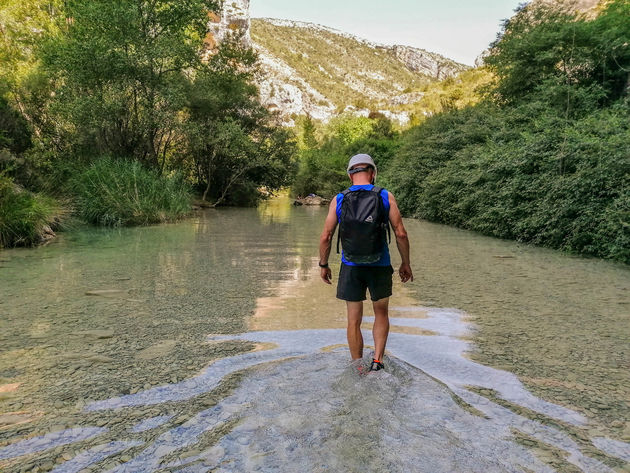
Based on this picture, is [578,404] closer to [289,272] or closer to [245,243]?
[289,272]

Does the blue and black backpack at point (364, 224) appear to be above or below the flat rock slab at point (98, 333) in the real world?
above

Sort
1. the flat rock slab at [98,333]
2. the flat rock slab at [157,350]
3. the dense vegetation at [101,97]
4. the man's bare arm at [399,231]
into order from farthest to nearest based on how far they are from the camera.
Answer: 1. the dense vegetation at [101,97]
2. the flat rock slab at [98,333]
3. the flat rock slab at [157,350]
4. the man's bare arm at [399,231]

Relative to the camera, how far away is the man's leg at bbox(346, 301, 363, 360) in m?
3.83

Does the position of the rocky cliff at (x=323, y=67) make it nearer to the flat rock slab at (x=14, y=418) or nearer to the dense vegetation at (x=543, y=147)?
the dense vegetation at (x=543, y=147)

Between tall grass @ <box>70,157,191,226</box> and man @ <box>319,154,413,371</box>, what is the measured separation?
14.5 metres

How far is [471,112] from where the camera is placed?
22.5 metres

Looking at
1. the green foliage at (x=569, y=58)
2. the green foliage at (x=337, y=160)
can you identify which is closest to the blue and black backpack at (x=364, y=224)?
the green foliage at (x=569, y=58)

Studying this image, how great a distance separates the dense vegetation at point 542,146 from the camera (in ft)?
35.0

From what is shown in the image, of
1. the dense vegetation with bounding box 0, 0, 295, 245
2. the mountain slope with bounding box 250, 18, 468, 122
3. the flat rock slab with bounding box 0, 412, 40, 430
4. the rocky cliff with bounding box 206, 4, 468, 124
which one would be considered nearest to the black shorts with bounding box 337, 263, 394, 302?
the flat rock slab with bounding box 0, 412, 40, 430

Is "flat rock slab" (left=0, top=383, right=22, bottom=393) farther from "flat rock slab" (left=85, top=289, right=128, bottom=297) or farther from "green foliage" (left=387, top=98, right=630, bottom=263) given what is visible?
"green foliage" (left=387, top=98, right=630, bottom=263)

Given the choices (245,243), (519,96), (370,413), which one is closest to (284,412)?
(370,413)

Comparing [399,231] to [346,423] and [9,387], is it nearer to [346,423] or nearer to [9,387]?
[346,423]

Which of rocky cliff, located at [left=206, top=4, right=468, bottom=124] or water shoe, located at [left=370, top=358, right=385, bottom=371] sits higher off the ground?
rocky cliff, located at [left=206, top=4, right=468, bottom=124]

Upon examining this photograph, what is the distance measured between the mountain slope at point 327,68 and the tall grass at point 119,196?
92.0m
